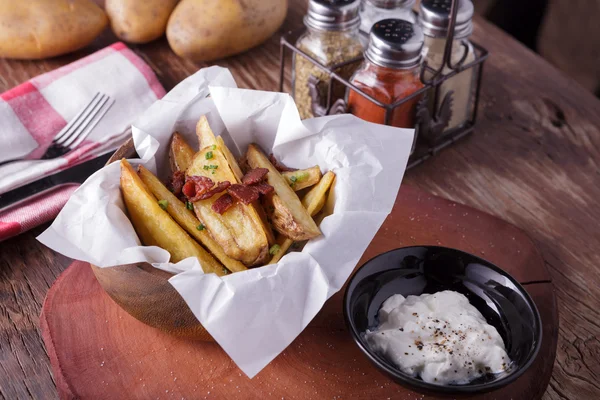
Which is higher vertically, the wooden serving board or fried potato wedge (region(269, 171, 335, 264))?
fried potato wedge (region(269, 171, 335, 264))

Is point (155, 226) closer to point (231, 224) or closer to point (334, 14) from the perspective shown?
point (231, 224)

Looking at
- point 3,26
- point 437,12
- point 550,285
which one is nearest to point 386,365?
point 550,285

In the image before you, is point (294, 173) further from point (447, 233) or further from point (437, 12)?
point (437, 12)

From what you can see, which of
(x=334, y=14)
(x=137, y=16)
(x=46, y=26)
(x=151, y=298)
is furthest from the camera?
(x=137, y=16)

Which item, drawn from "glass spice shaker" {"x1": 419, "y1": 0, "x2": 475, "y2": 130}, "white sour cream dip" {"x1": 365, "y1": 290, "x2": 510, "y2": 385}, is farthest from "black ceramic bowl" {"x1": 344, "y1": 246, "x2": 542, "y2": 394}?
"glass spice shaker" {"x1": 419, "y1": 0, "x2": 475, "y2": 130}

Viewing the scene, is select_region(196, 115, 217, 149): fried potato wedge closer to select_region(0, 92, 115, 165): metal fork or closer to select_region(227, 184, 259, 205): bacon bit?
select_region(227, 184, 259, 205): bacon bit

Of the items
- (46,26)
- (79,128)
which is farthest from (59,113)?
(46,26)

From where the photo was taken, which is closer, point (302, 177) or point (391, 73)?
point (302, 177)
